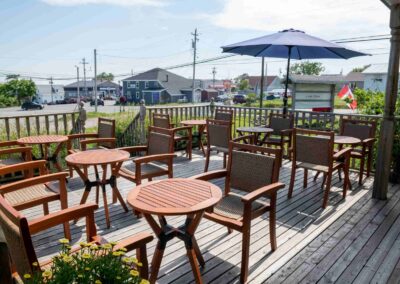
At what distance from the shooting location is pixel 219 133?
4859 mm

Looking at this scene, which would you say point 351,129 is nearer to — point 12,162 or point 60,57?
point 12,162

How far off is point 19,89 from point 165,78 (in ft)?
79.7

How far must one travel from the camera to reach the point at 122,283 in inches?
48.1

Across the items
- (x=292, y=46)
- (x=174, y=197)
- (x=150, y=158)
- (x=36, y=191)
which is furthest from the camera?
(x=292, y=46)

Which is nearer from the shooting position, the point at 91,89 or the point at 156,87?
the point at 156,87

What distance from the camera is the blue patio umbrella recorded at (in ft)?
15.6

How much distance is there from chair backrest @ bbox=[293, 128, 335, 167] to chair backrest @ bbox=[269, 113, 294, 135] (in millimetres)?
1921

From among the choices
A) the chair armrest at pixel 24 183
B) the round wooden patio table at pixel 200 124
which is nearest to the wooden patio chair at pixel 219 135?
the round wooden patio table at pixel 200 124

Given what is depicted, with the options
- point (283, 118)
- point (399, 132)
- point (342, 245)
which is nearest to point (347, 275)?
point (342, 245)

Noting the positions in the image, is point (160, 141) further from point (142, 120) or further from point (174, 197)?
point (142, 120)

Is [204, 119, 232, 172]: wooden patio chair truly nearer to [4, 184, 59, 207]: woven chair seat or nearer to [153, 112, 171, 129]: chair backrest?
[153, 112, 171, 129]: chair backrest

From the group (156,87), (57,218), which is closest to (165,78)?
(156,87)

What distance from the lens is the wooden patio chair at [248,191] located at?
2.24 meters

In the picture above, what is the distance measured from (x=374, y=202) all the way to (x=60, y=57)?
71.2 metres
